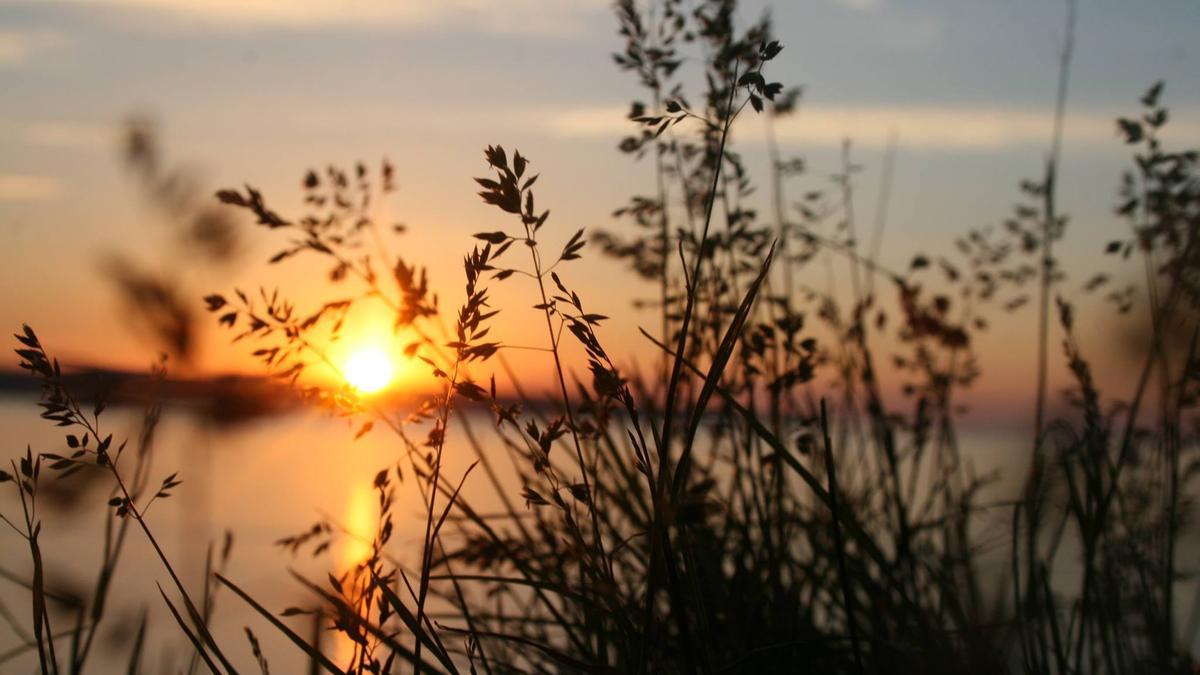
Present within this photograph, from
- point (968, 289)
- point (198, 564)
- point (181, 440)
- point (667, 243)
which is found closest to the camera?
point (181, 440)

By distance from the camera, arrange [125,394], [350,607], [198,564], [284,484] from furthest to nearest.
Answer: [284,484] → [198,564] → [125,394] → [350,607]

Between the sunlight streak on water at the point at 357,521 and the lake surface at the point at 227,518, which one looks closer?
the lake surface at the point at 227,518

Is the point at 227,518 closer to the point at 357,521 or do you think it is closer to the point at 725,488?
the point at 357,521

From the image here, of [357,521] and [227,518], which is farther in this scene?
[227,518]

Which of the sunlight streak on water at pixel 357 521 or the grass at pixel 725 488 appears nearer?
the grass at pixel 725 488

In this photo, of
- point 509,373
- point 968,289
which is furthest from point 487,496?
point 509,373

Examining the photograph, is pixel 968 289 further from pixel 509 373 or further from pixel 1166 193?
pixel 509 373

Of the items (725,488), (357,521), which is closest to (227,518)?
(357,521)

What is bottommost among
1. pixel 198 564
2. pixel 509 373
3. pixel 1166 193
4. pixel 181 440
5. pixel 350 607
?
pixel 350 607

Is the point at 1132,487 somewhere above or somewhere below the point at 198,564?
above

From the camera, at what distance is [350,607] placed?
127cm

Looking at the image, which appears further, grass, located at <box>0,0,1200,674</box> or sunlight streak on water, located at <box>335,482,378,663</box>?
sunlight streak on water, located at <box>335,482,378,663</box>

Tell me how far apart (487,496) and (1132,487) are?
278cm

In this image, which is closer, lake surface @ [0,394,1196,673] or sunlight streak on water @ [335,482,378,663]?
lake surface @ [0,394,1196,673]
